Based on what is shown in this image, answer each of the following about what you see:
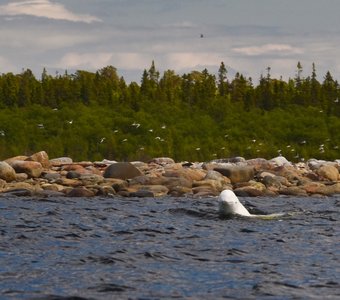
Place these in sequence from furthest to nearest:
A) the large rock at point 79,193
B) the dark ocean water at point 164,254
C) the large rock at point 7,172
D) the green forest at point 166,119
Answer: the green forest at point 166,119 → the large rock at point 7,172 → the large rock at point 79,193 → the dark ocean water at point 164,254

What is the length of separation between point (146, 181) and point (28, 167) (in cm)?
524

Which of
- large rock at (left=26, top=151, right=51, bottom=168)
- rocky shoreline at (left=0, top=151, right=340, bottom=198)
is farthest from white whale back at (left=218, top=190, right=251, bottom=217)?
large rock at (left=26, top=151, right=51, bottom=168)

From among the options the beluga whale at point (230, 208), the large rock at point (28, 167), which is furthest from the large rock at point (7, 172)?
the beluga whale at point (230, 208)

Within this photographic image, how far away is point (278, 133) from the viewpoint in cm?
6975

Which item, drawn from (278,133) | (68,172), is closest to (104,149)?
(278,133)

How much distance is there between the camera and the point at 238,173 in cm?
3619

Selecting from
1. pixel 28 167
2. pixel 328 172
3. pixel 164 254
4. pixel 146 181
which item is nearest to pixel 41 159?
pixel 28 167

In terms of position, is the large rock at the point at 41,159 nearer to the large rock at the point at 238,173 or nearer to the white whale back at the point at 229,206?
the large rock at the point at 238,173

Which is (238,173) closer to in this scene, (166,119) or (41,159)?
(41,159)

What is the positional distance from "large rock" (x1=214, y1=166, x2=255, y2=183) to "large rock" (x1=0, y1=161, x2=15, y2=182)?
29.3 feet

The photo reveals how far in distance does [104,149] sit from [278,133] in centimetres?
1533

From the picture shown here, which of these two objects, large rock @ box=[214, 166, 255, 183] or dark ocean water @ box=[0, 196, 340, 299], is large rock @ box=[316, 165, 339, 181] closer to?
large rock @ box=[214, 166, 255, 183]

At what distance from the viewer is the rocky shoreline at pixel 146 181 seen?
102ft

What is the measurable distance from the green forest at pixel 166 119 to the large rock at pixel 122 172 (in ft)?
72.4
